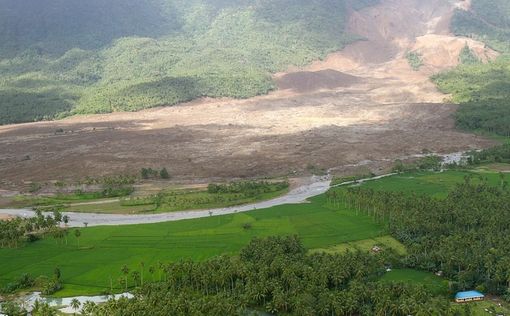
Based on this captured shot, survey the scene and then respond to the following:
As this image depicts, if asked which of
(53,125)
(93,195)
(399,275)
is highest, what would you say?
(53,125)

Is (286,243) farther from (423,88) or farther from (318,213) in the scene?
(423,88)

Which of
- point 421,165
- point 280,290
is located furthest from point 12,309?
point 421,165

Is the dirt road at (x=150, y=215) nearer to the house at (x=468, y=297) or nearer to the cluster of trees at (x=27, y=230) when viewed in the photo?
the cluster of trees at (x=27, y=230)

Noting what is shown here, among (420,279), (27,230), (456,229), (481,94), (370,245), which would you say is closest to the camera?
(420,279)

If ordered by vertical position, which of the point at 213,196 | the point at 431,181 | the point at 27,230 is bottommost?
the point at 431,181

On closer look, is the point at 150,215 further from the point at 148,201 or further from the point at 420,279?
the point at 420,279

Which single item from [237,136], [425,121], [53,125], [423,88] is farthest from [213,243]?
[423,88]
